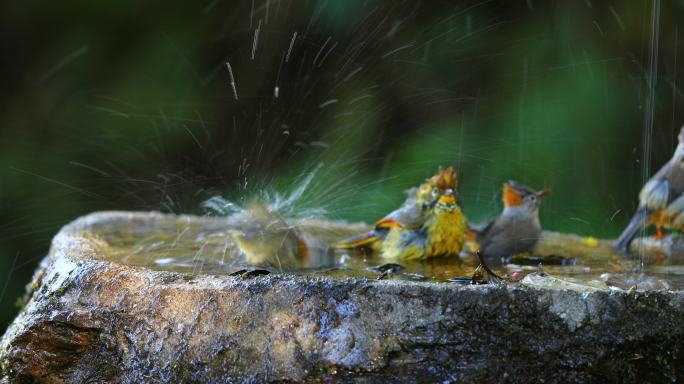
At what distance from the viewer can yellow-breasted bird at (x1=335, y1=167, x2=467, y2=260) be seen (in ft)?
10.5

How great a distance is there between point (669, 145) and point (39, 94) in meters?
4.03

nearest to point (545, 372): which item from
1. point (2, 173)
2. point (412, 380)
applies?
point (412, 380)

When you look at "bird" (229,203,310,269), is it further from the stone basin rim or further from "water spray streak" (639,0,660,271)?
"water spray streak" (639,0,660,271)

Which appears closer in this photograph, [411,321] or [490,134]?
[411,321]

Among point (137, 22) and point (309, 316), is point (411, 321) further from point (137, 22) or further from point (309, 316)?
point (137, 22)

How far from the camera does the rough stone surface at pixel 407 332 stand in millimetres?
1832

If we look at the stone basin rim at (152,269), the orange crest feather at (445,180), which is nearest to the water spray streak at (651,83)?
the orange crest feather at (445,180)

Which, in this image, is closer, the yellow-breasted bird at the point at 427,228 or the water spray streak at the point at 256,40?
the yellow-breasted bird at the point at 427,228

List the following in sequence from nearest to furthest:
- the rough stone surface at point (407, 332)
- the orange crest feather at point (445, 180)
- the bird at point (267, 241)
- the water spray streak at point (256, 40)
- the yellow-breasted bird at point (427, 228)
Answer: the rough stone surface at point (407, 332) < the bird at point (267, 241) < the yellow-breasted bird at point (427, 228) < the orange crest feather at point (445, 180) < the water spray streak at point (256, 40)

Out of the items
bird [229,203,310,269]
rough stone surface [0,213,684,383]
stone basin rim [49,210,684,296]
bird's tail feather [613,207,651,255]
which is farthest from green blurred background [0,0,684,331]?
rough stone surface [0,213,684,383]

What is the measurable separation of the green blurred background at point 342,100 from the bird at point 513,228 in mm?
1138

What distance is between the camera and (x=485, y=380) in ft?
6.04

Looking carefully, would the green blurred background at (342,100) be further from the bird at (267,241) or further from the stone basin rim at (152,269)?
the bird at (267,241)

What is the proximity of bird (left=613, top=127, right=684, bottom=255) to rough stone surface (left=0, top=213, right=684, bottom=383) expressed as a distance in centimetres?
151
